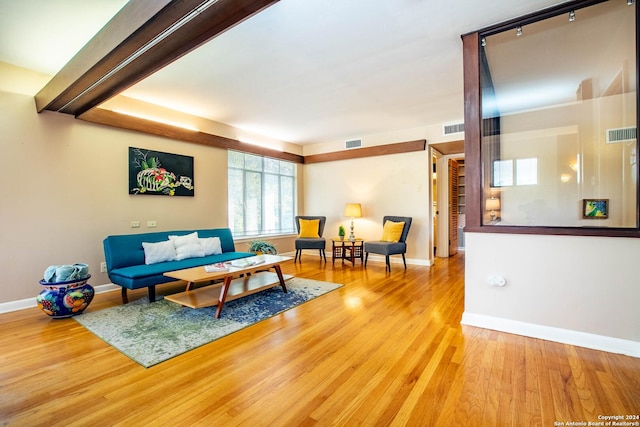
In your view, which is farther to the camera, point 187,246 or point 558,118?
point 187,246

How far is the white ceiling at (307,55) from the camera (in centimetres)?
231

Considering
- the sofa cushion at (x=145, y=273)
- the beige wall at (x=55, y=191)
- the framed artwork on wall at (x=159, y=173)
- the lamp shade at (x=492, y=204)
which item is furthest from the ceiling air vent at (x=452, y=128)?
the beige wall at (x=55, y=191)

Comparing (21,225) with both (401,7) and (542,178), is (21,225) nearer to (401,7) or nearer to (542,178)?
(401,7)

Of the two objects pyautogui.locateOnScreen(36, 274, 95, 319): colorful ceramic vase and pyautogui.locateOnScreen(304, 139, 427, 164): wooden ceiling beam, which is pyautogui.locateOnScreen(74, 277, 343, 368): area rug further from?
pyautogui.locateOnScreen(304, 139, 427, 164): wooden ceiling beam

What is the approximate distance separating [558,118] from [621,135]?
1.97 feet

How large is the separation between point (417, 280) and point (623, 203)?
2587 millimetres

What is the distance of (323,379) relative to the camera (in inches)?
71.6

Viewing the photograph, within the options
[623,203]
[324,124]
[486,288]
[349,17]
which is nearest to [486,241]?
[486,288]

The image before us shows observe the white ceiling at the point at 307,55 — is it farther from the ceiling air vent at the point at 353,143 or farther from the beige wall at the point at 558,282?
the beige wall at the point at 558,282

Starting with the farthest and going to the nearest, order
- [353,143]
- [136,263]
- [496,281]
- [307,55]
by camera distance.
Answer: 1. [353,143]
2. [136,263]
3. [307,55]
4. [496,281]

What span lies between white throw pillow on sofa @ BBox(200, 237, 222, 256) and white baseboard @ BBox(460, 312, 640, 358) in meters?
3.46

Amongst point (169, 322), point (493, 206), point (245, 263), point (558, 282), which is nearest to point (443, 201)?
point (493, 206)

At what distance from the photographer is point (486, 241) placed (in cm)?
260

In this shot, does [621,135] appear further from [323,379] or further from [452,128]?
[452,128]
